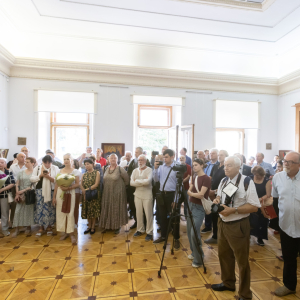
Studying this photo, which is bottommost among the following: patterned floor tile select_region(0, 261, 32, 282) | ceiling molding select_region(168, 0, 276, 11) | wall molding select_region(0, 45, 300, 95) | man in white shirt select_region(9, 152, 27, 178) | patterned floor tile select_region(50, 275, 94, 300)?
patterned floor tile select_region(0, 261, 32, 282)

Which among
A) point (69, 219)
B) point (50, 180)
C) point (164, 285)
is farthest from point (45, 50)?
point (164, 285)

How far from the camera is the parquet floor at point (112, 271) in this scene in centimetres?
280

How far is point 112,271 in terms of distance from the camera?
331 cm

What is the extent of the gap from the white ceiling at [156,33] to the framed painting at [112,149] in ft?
11.3

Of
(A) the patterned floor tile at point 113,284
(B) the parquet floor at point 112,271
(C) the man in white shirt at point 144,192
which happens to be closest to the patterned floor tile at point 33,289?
(B) the parquet floor at point 112,271

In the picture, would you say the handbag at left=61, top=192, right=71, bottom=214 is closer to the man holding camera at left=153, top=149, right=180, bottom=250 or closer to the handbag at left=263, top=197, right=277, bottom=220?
the man holding camera at left=153, top=149, right=180, bottom=250

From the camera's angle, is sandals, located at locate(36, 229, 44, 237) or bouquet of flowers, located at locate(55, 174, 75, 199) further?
sandals, located at locate(36, 229, 44, 237)

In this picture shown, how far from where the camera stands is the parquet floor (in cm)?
280

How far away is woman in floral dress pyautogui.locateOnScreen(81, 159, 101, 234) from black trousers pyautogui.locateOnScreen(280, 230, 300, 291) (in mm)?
3431

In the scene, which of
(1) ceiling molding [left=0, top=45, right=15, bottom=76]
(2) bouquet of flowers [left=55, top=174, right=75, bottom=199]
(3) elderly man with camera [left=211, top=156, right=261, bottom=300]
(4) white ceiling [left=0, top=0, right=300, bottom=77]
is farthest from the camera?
(1) ceiling molding [left=0, top=45, right=15, bottom=76]

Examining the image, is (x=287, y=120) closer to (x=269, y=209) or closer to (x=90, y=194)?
(x=269, y=209)

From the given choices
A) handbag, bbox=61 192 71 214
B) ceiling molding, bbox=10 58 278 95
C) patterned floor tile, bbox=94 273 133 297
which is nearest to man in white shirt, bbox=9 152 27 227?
handbag, bbox=61 192 71 214

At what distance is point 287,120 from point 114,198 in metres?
8.95

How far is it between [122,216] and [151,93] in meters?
5.93
